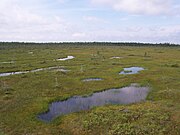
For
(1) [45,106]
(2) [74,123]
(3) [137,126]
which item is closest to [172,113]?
(3) [137,126]

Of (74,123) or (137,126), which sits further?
(74,123)

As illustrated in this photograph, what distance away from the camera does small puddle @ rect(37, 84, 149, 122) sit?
25.0 meters

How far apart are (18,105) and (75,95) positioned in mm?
7546

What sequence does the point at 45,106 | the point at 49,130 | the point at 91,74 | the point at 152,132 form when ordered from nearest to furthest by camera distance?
the point at 152,132
the point at 49,130
the point at 45,106
the point at 91,74

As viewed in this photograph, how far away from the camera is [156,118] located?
21.2 meters

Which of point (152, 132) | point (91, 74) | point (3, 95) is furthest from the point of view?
point (91, 74)

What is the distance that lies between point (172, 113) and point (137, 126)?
470 centimetres

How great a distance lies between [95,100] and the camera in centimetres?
2908

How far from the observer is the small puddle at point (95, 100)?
82.1 feet

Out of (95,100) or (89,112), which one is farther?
(95,100)

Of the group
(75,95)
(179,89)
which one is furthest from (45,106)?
(179,89)

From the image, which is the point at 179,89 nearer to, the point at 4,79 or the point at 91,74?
the point at 91,74

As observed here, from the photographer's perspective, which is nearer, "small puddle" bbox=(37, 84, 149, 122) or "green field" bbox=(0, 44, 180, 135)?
"green field" bbox=(0, 44, 180, 135)

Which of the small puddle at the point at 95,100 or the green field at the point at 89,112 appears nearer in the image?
the green field at the point at 89,112
